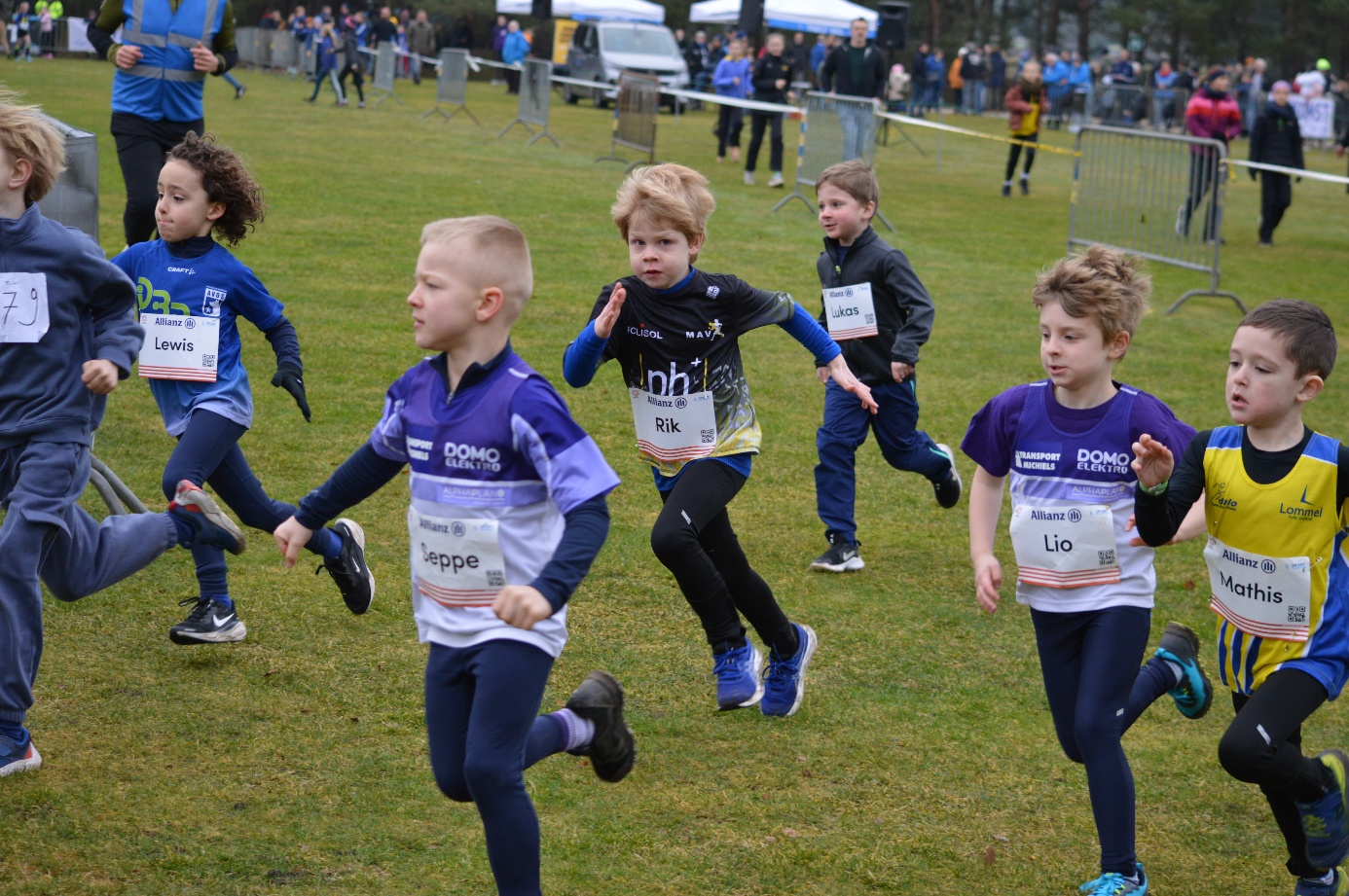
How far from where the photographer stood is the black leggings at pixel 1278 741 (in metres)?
3.50

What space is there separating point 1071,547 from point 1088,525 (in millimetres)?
73

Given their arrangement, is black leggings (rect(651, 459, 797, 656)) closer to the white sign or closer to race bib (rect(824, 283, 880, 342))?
race bib (rect(824, 283, 880, 342))

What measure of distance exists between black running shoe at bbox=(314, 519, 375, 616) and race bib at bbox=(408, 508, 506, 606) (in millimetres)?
1826

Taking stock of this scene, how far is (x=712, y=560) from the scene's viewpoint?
15.8 ft

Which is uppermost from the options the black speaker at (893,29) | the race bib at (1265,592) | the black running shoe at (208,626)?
the black speaker at (893,29)

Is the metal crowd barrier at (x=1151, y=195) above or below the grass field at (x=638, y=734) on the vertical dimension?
above

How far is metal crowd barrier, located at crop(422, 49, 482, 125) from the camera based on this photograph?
96.6 feet

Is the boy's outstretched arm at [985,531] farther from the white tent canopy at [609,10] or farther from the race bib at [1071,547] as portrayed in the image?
the white tent canopy at [609,10]

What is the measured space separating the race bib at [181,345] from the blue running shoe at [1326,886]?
3783mm

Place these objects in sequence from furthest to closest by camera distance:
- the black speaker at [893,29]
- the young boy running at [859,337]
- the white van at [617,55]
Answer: the white van at [617,55] < the black speaker at [893,29] < the young boy running at [859,337]

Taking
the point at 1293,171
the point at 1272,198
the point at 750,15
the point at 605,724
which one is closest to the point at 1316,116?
the point at 750,15

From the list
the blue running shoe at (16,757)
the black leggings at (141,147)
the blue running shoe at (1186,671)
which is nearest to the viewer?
the blue running shoe at (16,757)

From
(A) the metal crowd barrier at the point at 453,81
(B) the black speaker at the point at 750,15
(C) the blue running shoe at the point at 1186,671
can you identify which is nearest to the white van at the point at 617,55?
(A) the metal crowd barrier at the point at 453,81

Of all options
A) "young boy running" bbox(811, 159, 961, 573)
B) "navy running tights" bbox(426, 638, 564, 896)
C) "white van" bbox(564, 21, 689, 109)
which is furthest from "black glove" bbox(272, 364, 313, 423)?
"white van" bbox(564, 21, 689, 109)
